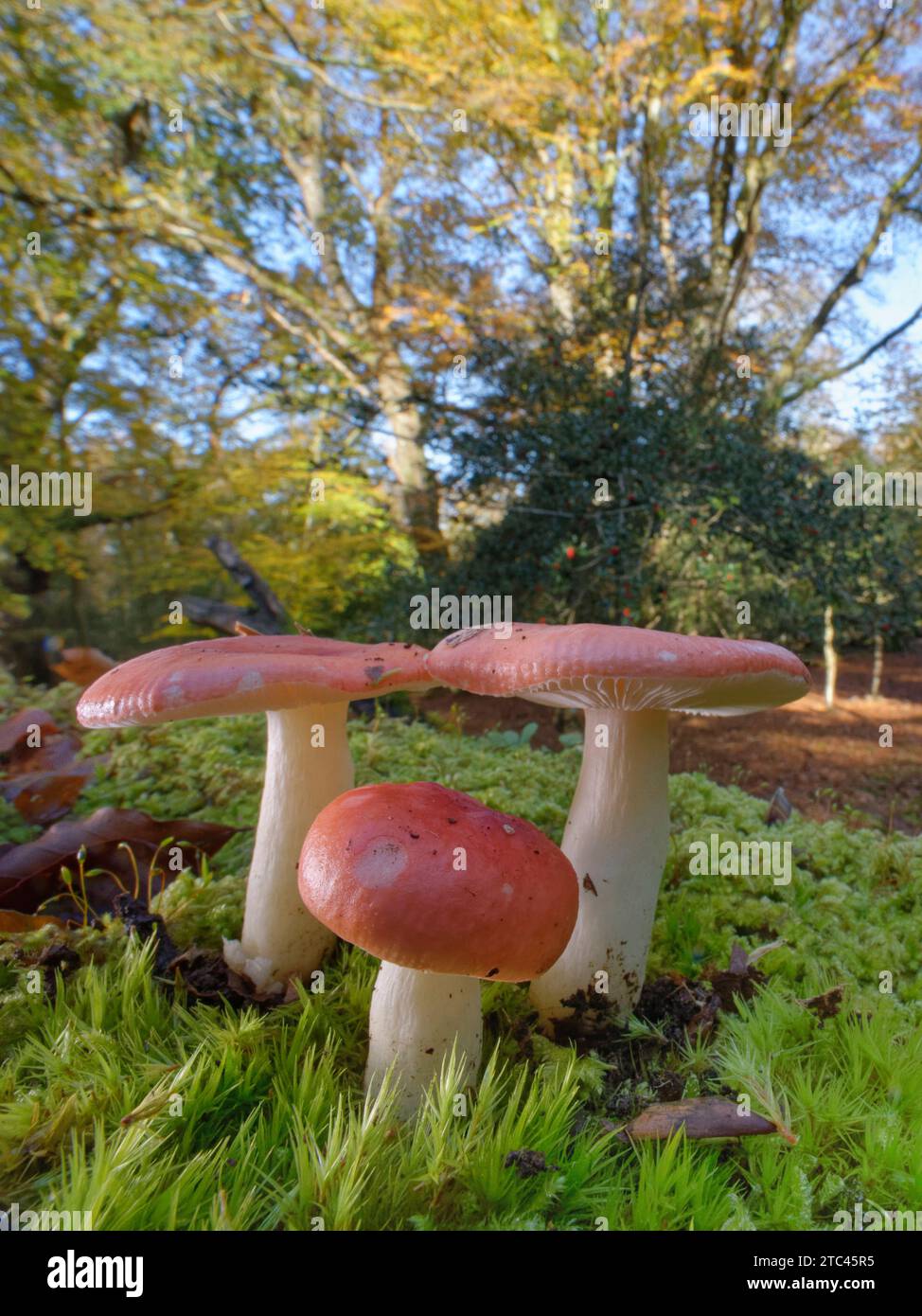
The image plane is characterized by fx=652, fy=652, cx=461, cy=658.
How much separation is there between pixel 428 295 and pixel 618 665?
6.11m

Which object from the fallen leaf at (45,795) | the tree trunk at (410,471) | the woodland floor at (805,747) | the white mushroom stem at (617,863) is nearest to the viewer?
the white mushroom stem at (617,863)

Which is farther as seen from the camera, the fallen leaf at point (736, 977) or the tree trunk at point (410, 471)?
the tree trunk at point (410, 471)

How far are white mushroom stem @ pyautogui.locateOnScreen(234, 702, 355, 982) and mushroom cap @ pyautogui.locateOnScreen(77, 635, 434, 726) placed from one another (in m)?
0.23

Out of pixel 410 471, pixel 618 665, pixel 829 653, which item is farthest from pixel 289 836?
pixel 829 653

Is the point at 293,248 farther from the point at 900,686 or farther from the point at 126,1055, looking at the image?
→ the point at 900,686

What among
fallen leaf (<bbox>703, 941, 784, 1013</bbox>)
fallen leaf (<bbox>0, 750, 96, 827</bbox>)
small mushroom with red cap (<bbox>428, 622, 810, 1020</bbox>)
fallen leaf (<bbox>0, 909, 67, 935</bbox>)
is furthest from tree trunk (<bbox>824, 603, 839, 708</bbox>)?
fallen leaf (<bbox>0, 909, 67, 935</bbox>)

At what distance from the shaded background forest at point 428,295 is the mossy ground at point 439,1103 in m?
3.07

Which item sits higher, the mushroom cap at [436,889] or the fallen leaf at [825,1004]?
the mushroom cap at [436,889]

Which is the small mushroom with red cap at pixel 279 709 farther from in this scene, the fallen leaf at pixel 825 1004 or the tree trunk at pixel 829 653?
the tree trunk at pixel 829 653

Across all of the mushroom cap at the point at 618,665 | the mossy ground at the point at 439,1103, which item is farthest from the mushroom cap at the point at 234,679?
the mossy ground at the point at 439,1103

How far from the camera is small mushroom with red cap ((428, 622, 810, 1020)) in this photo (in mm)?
1151

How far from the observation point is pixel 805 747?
5406 mm

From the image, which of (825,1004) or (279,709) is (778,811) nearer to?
(825,1004)

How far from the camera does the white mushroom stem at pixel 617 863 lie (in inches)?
53.1
